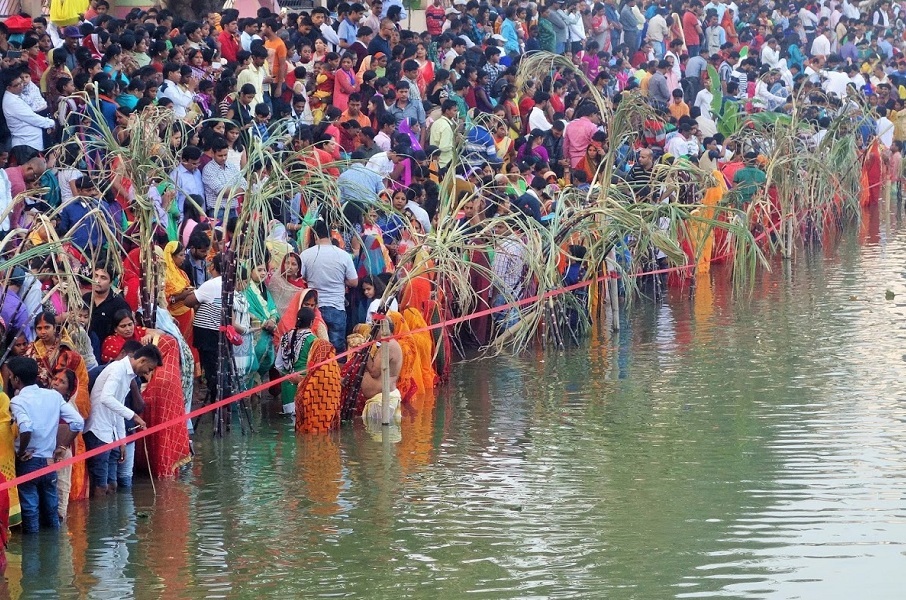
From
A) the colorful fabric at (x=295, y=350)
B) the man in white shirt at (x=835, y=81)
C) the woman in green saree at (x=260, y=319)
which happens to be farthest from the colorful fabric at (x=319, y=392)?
the man in white shirt at (x=835, y=81)

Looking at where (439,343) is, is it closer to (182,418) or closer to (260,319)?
(260,319)

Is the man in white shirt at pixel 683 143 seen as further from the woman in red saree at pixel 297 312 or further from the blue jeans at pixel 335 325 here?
the woman in red saree at pixel 297 312

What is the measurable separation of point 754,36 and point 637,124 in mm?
13829

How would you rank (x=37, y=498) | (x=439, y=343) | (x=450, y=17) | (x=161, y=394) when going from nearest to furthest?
(x=37, y=498)
(x=161, y=394)
(x=439, y=343)
(x=450, y=17)

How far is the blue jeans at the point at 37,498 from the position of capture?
30.4ft

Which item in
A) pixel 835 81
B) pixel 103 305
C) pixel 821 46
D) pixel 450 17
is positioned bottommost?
pixel 103 305

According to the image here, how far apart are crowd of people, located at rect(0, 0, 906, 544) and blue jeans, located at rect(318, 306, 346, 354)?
0.06 feet

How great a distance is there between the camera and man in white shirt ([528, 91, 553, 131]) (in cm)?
2030

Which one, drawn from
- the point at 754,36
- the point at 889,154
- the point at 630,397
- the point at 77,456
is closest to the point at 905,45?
the point at 754,36

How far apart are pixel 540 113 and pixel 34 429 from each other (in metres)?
12.2

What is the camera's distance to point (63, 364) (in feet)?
32.3

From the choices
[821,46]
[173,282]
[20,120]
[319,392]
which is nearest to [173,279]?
[173,282]

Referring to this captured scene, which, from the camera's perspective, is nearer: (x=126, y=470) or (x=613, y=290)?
(x=126, y=470)

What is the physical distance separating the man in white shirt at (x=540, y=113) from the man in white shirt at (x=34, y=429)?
11.5 m
